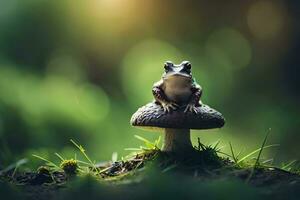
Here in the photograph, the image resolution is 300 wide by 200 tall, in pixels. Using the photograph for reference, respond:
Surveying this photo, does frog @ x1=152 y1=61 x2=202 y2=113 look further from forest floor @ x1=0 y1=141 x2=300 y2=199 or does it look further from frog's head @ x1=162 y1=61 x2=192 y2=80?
forest floor @ x1=0 y1=141 x2=300 y2=199

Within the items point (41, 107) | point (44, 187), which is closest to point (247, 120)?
point (41, 107)

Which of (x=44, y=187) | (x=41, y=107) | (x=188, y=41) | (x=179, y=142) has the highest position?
(x=188, y=41)

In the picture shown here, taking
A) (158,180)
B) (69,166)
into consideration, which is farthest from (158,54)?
(158,180)

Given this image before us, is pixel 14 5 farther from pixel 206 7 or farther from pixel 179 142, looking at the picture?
pixel 179 142

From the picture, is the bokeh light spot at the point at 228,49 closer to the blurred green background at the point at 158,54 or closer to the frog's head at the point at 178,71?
the blurred green background at the point at 158,54

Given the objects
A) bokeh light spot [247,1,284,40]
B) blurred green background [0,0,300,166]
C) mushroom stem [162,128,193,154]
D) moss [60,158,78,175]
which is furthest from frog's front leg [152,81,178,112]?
bokeh light spot [247,1,284,40]

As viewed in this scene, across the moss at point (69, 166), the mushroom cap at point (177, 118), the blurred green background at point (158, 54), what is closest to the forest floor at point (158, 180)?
the moss at point (69, 166)

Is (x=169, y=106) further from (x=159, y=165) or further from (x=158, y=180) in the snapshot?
(x=158, y=180)
